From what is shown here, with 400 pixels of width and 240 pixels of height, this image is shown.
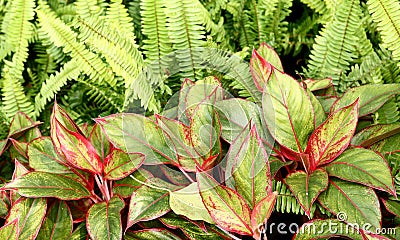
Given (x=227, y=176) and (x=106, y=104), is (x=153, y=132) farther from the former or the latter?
(x=106, y=104)

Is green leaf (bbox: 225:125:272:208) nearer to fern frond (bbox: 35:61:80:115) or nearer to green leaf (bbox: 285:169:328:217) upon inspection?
green leaf (bbox: 285:169:328:217)

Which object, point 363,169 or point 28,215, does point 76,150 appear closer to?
point 28,215

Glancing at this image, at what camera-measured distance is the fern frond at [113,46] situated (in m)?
1.87

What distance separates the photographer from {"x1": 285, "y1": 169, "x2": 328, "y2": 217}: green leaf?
127cm

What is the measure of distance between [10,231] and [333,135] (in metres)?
0.93

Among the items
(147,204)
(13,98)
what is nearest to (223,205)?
(147,204)

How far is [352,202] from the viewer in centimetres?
128

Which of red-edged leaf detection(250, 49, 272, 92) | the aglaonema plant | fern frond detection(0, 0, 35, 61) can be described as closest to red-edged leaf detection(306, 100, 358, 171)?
the aglaonema plant

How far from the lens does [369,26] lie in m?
2.15

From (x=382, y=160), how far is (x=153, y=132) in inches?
24.8

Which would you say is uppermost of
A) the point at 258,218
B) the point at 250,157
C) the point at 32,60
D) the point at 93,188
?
the point at 250,157

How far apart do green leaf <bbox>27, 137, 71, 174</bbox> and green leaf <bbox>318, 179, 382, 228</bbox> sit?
2.51 ft

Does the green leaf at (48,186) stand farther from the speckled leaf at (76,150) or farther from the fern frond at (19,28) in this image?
the fern frond at (19,28)

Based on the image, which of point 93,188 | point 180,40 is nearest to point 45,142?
point 93,188
